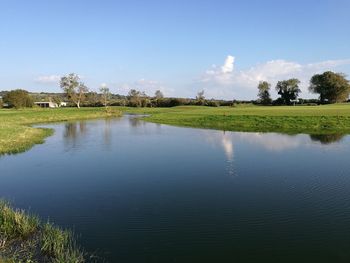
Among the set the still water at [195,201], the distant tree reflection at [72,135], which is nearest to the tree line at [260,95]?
the distant tree reflection at [72,135]

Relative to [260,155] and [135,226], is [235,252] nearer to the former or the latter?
[135,226]

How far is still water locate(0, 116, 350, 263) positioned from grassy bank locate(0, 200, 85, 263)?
732 mm

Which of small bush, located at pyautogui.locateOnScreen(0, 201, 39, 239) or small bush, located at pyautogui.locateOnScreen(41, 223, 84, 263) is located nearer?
small bush, located at pyautogui.locateOnScreen(41, 223, 84, 263)

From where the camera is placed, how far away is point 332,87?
127m

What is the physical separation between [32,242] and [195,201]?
22.5 ft

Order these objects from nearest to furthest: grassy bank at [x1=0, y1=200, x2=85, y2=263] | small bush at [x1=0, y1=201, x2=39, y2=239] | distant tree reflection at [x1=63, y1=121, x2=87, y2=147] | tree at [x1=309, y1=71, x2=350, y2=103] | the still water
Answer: grassy bank at [x1=0, y1=200, x2=85, y2=263] < the still water < small bush at [x1=0, y1=201, x2=39, y2=239] < distant tree reflection at [x1=63, y1=121, x2=87, y2=147] < tree at [x1=309, y1=71, x2=350, y2=103]

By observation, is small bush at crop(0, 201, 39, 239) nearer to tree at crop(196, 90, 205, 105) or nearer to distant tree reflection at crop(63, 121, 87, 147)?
distant tree reflection at crop(63, 121, 87, 147)

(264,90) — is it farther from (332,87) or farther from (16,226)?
(16,226)

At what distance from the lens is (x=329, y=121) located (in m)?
50.0

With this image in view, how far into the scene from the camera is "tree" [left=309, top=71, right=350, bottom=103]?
12606cm

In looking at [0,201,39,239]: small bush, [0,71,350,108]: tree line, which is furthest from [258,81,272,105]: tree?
[0,201,39,239]: small bush

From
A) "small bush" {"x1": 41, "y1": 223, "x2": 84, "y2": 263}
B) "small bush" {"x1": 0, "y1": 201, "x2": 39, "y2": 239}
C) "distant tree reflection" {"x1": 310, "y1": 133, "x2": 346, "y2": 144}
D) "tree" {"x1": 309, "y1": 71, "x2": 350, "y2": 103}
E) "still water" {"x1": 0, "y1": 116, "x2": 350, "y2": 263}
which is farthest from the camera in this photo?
"tree" {"x1": 309, "y1": 71, "x2": 350, "y2": 103}

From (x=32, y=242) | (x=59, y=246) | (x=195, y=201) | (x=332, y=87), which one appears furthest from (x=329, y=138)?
(x=332, y=87)

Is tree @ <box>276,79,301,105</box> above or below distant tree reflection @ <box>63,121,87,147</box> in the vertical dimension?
above
